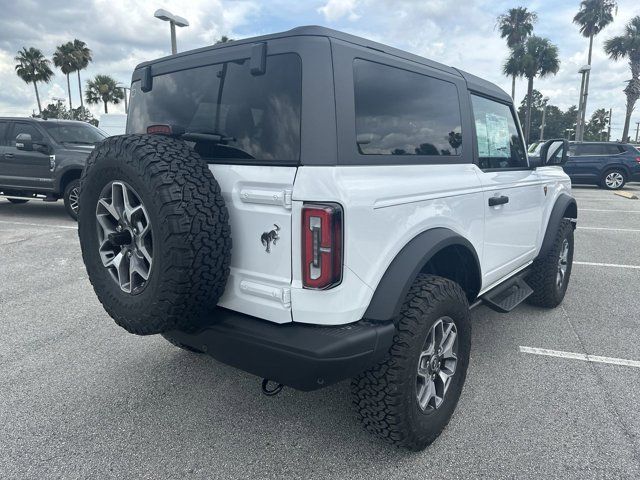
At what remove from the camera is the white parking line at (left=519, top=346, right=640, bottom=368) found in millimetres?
3275

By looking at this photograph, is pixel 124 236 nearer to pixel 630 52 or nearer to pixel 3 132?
pixel 3 132

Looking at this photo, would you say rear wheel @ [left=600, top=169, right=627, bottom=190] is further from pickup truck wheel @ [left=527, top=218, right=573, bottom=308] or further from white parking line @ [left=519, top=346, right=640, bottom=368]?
white parking line @ [left=519, top=346, right=640, bottom=368]

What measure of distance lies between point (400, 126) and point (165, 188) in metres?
1.19

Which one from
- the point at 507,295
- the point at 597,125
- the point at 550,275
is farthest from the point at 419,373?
the point at 597,125

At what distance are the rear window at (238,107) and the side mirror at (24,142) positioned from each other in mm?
7209

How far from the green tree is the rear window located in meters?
89.6

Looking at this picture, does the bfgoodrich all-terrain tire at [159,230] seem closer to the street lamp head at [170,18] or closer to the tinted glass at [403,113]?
the tinted glass at [403,113]

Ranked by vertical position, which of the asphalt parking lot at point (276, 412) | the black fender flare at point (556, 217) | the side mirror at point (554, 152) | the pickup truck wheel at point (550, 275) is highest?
the side mirror at point (554, 152)

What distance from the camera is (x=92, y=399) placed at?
2.79 meters

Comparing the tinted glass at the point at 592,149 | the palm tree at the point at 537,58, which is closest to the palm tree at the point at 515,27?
the palm tree at the point at 537,58

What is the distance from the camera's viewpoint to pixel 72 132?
29.5ft

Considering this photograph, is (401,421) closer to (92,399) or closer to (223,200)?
(223,200)

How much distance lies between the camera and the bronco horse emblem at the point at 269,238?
1.95m

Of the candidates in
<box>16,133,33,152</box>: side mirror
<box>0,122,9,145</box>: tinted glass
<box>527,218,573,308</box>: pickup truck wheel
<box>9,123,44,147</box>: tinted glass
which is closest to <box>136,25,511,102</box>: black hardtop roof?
<box>527,218,573,308</box>: pickup truck wheel
